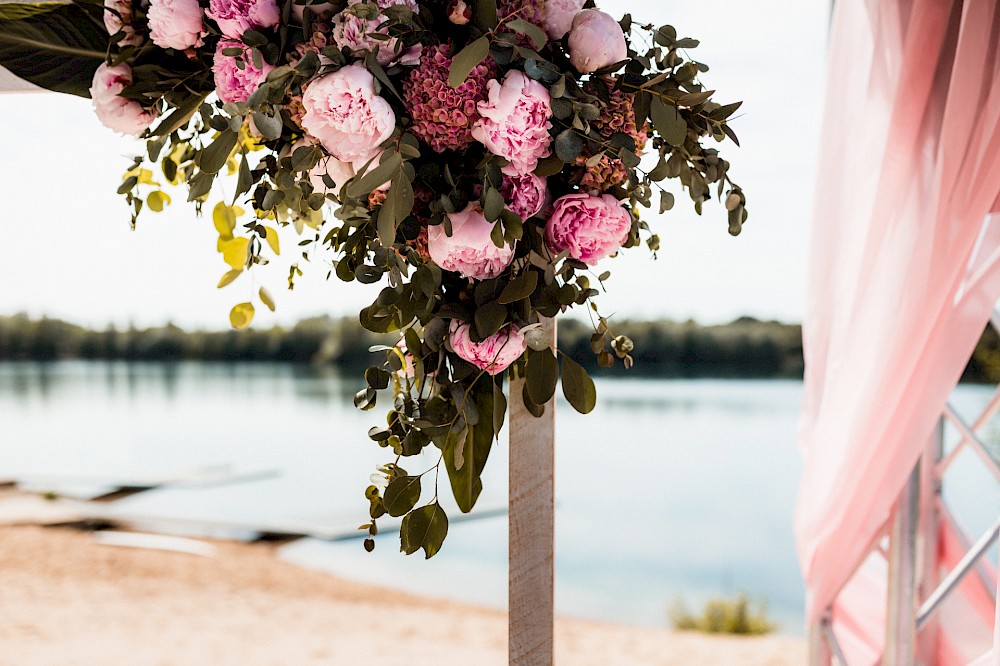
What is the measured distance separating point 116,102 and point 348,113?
0.98ft

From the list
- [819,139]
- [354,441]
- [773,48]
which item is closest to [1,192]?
[354,441]

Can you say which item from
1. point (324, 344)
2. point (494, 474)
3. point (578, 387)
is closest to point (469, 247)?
point (578, 387)

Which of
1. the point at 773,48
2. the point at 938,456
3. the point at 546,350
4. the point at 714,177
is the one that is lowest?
the point at 938,456

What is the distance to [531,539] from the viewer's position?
2.74 feet

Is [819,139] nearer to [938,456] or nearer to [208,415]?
[938,456]

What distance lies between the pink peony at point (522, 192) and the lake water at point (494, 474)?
221 inches

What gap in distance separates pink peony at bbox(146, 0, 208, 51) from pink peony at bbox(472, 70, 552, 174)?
0.29 m

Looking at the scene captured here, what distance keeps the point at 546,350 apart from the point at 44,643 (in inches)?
196

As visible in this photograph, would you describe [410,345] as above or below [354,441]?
above

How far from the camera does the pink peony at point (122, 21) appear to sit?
673 mm

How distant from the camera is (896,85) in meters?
1.08

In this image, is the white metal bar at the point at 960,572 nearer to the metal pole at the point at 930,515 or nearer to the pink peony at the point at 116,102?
the metal pole at the point at 930,515

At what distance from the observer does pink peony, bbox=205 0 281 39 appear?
1.94 ft

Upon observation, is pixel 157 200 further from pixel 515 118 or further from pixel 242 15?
pixel 515 118
